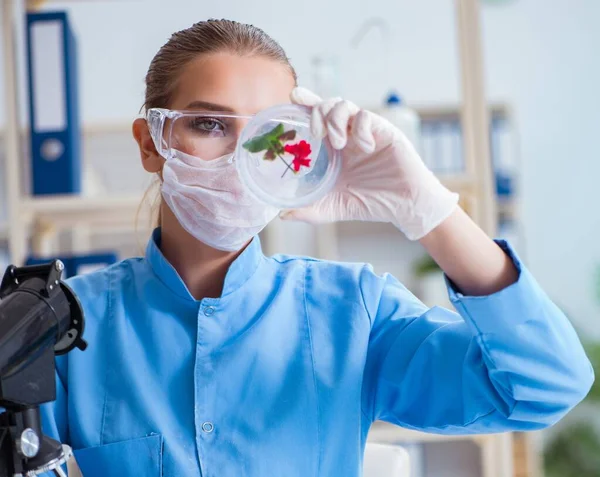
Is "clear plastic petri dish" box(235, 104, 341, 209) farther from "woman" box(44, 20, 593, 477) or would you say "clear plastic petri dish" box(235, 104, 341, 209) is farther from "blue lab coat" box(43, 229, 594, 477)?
"blue lab coat" box(43, 229, 594, 477)

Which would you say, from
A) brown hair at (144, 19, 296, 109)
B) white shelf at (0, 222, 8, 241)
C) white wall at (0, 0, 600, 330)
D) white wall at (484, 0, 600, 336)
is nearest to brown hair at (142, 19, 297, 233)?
brown hair at (144, 19, 296, 109)

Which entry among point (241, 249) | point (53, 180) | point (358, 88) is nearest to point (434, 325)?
point (241, 249)

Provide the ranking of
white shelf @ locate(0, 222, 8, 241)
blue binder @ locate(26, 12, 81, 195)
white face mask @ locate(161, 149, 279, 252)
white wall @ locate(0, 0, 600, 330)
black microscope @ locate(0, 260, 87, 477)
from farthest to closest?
white wall @ locate(0, 0, 600, 330) < white shelf @ locate(0, 222, 8, 241) < blue binder @ locate(26, 12, 81, 195) < white face mask @ locate(161, 149, 279, 252) < black microscope @ locate(0, 260, 87, 477)

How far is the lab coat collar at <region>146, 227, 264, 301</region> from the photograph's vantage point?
3.57 feet

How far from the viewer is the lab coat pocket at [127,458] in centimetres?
101

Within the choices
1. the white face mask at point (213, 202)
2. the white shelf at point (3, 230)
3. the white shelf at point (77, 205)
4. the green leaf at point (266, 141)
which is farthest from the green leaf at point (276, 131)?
the white shelf at point (3, 230)

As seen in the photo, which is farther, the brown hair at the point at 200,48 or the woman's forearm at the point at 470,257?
the brown hair at the point at 200,48

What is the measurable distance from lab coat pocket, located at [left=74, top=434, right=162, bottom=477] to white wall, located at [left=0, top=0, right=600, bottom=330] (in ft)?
10.7

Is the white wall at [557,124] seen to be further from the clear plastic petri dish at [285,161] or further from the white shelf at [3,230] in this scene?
the clear plastic petri dish at [285,161]

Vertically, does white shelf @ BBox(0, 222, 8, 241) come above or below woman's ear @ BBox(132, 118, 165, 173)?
above

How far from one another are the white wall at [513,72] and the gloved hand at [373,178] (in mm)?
3302

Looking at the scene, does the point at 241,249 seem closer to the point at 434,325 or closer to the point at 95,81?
Answer: the point at 434,325

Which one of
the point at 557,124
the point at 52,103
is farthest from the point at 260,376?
the point at 557,124

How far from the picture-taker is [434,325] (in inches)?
40.3
